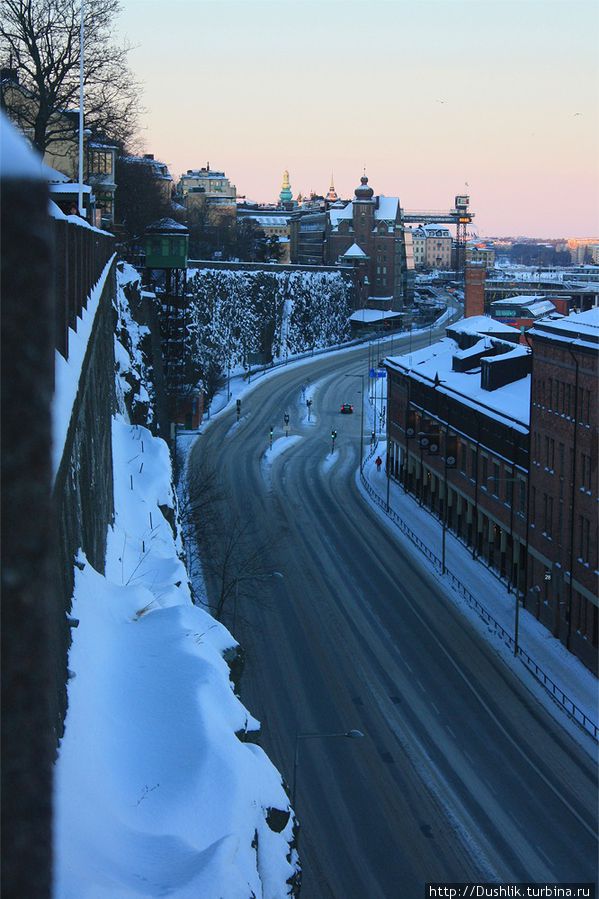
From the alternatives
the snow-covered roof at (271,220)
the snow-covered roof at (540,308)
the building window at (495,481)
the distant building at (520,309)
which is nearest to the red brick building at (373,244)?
the distant building at (520,309)

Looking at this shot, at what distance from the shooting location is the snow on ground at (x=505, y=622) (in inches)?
1155

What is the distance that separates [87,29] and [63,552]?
120 ft

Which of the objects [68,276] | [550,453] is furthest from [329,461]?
[68,276]

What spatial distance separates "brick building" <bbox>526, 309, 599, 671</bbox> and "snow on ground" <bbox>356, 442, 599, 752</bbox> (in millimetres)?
513

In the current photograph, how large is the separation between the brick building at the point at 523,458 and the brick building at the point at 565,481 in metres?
0.04

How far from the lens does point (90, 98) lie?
152ft

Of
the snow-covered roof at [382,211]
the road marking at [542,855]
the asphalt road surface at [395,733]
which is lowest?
the road marking at [542,855]

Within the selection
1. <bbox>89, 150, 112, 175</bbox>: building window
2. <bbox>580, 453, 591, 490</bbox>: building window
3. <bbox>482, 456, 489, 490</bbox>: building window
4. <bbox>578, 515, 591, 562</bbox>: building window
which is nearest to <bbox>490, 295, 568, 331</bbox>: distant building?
<bbox>89, 150, 112, 175</bbox>: building window

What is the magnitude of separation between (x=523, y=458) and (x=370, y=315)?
10257 centimetres

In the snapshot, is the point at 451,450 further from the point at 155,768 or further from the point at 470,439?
the point at 155,768

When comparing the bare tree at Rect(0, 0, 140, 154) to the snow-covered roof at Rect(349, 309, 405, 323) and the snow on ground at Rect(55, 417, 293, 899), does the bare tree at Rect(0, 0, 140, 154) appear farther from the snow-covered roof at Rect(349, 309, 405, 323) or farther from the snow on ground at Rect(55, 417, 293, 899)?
the snow-covered roof at Rect(349, 309, 405, 323)

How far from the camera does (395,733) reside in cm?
2697

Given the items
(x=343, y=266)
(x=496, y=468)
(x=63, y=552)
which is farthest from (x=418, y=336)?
(x=63, y=552)

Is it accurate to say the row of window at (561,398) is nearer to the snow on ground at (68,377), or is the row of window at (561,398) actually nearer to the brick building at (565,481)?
the brick building at (565,481)
